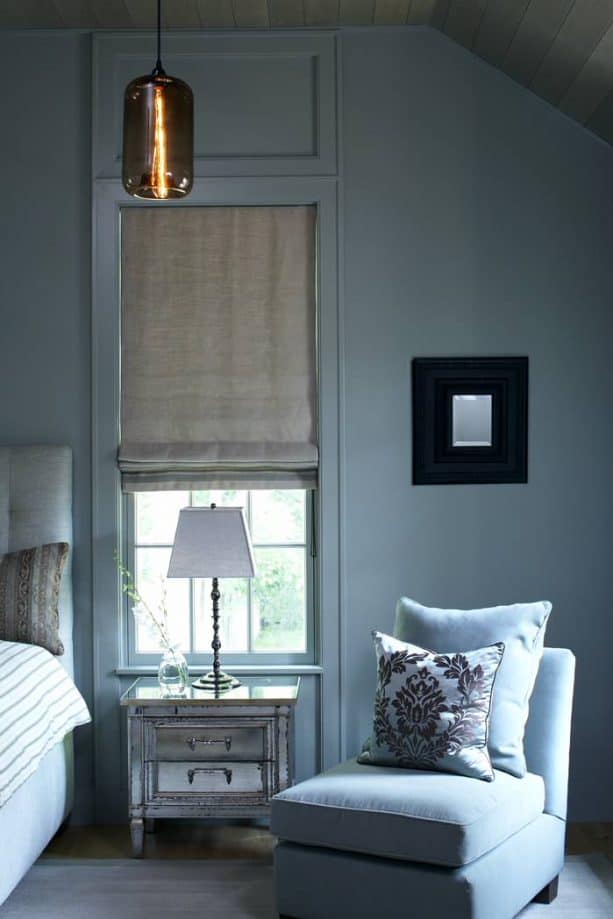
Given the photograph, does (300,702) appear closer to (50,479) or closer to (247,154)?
(50,479)

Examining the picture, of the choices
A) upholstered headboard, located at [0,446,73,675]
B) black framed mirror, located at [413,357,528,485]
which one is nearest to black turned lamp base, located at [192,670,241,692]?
upholstered headboard, located at [0,446,73,675]

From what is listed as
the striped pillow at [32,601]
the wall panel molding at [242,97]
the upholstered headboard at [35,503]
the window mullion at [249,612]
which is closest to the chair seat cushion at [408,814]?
A: the window mullion at [249,612]

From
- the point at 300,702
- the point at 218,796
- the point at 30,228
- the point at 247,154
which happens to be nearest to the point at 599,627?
the point at 300,702

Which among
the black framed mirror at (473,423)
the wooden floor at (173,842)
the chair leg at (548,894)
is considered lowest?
the wooden floor at (173,842)

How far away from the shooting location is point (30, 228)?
382 cm

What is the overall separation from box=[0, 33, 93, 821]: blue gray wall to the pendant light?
1.59 m

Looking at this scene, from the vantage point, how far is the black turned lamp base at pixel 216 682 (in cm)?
357

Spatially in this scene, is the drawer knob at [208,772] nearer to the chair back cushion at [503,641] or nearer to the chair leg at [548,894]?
the chair back cushion at [503,641]

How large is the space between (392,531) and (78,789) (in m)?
1.51

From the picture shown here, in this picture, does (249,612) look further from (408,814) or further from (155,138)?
(155,138)

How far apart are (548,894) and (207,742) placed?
3.91 feet

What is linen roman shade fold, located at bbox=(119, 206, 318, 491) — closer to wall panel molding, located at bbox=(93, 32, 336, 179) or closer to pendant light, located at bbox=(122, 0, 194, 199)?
wall panel molding, located at bbox=(93, 32, 336, 179)

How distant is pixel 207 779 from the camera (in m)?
3.49

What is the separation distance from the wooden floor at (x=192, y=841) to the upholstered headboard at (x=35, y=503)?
0.59 m
